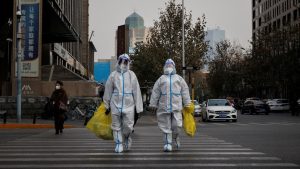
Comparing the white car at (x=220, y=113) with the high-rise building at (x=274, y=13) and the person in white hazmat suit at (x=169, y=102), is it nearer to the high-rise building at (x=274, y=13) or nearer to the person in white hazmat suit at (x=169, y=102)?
the person in white hazmat suit at (x=169, y=102)

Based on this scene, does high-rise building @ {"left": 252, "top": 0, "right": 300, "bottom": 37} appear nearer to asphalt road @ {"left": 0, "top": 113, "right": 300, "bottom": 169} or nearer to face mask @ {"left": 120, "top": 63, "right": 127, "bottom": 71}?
asphalt road @ {"left": 0, "top": 113, "right": 300, "bottom": 169}

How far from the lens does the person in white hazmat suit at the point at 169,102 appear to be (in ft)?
36.7

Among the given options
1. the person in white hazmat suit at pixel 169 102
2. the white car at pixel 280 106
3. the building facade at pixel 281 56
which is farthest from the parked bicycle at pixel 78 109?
the white car at pixel 280 106

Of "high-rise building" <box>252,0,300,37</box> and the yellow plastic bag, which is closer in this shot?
the yellow plastic bag

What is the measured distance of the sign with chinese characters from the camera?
2884 centimetres

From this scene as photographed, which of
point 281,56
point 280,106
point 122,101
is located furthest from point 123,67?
point 281,56

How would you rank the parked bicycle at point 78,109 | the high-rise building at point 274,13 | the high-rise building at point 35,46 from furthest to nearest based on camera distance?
the high-rise building at point 274,13
the parked bicycle at point 78,109
the high-rise building at point 35,46

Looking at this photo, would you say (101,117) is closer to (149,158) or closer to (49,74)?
(149,158)

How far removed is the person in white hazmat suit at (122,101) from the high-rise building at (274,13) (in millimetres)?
63673

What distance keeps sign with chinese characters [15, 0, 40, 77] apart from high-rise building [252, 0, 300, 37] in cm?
4792

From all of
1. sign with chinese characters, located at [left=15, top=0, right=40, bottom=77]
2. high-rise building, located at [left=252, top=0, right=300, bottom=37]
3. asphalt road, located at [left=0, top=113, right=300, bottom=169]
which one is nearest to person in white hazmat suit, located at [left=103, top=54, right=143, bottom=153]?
asphalt road, located at [left=0, top=113, right=300, bottom=169]

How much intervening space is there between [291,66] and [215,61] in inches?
1018

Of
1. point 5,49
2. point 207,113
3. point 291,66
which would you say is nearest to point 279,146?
point 207,113

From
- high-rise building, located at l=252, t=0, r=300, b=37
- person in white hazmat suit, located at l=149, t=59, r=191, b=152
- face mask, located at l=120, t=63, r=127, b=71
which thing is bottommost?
person in white hazmat suit, located at l=149, t=59, r=191, b=152
